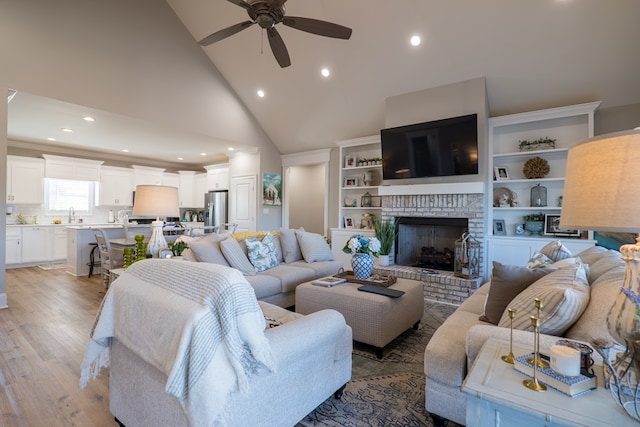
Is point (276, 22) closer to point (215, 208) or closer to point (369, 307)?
point (369, 307)

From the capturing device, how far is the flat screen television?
14.2 ft

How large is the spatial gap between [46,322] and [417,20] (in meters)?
5.55

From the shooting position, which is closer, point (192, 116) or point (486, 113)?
point (486, 113)

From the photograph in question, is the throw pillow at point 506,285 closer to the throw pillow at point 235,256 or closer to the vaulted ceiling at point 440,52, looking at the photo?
the throw pillow at point 235,256

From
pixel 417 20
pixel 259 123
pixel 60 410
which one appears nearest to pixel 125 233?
pixel 259 123

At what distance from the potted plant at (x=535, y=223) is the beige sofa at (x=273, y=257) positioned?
115 inches

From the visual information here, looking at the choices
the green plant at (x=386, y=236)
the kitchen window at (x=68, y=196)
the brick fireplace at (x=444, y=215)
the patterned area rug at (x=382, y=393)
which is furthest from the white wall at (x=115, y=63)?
the patterned area rug at (x=382, y=393)

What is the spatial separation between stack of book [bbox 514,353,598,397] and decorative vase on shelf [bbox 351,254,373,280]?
2.01m

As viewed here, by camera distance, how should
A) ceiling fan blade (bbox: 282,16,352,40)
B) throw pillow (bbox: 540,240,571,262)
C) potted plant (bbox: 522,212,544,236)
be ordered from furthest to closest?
potted plant (bbox: 522,212,544,236) → ceiling fan blade (bbox: 282,16,352,40) → throw pillow (bbox: 540,240,571,262)

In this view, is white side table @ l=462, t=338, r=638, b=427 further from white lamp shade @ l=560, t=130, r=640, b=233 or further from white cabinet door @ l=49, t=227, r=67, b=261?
white cabinet door @ l=49, t=227, r=67, b=261

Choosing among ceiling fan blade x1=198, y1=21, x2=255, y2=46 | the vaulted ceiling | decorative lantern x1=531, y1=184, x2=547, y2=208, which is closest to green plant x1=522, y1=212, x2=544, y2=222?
decorative lantern x1=531, y1=184, x2=547, y2=208

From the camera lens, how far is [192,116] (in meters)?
5.66

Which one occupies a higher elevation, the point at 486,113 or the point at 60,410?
the point at 486,113

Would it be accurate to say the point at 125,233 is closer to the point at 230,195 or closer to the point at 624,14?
→ the point at 230,195
